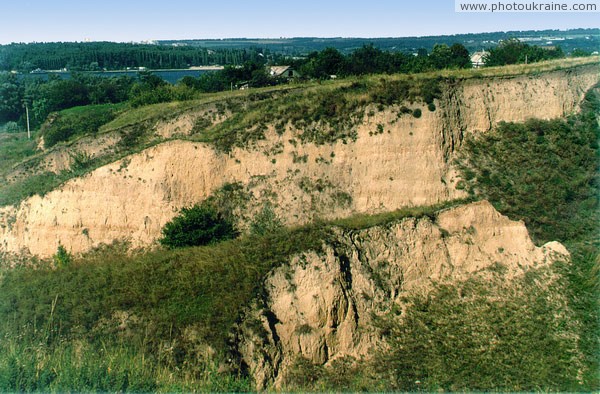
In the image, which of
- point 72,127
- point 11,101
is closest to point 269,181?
point 72,127

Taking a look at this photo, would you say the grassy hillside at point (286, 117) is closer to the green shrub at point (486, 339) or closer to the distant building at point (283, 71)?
the green shrub at point (486, 339)

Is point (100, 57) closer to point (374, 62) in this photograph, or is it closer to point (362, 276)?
point (374, 62)

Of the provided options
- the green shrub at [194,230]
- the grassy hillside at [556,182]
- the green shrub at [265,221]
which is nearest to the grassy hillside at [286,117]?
the grassy hillside at [556,182]

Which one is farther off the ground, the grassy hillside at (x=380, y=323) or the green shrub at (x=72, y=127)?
the green shrub at (x=72, y=127)

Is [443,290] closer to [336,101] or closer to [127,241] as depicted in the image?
[336,101]

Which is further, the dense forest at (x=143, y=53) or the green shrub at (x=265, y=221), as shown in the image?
the dense forest at (x=143, y=53)

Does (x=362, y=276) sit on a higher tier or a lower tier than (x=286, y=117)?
lower

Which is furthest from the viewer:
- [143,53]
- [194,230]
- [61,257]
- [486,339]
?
[143,53]
